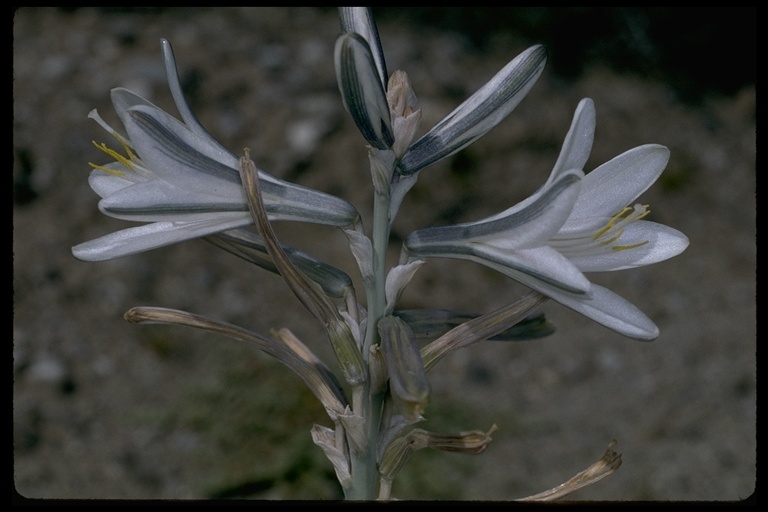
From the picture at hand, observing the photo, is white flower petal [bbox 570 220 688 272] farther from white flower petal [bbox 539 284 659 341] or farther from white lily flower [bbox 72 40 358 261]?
white lily flower [bbox 72 40 358 261]

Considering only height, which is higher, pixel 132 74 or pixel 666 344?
pixel 132 74

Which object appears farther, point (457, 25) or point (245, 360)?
point (457, 25)

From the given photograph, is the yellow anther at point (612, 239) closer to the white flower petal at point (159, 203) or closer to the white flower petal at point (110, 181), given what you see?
the white flower petal at point (159, 203)

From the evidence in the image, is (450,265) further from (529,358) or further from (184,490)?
(184,490)

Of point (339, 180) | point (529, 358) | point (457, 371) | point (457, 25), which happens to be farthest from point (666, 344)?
point (457, 25)

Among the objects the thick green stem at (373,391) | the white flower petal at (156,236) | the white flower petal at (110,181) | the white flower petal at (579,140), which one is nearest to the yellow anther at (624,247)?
the white flower petal at (579,140)
